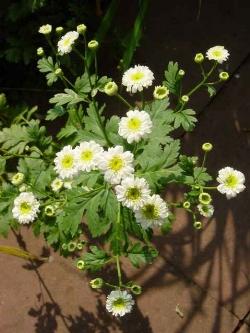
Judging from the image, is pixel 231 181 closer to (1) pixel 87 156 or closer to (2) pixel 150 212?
(2) pixel 150 212

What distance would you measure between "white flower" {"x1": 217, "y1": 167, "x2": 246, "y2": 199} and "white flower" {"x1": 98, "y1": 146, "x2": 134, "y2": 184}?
34 centimetres

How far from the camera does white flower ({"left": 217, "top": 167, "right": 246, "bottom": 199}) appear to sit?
5.39ft

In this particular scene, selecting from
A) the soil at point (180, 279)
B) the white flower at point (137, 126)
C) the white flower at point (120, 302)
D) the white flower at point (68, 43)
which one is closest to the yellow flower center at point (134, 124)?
the white flower at point (137, 126)

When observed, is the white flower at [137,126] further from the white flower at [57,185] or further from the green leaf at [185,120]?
the white flower at [57,185]

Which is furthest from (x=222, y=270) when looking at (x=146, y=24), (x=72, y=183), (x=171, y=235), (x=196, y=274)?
(x=146, y=24)

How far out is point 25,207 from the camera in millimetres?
1759

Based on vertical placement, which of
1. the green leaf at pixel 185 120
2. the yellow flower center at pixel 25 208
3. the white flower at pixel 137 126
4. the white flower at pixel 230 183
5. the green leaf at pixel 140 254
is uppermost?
the white flower at pixel 137 126

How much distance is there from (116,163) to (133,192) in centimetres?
11

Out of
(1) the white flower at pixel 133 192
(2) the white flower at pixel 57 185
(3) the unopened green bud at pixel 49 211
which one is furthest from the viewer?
(2) the white flower at pixel 57 185

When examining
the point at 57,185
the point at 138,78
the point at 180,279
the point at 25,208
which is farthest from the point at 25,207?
the point at 180,279

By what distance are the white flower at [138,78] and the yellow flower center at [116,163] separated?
31 centimetres

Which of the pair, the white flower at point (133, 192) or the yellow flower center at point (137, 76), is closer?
the white flower at point (133, 192)

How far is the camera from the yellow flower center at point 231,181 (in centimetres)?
165

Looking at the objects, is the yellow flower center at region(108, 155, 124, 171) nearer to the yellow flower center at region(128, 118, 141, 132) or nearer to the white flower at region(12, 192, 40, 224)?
the yellow flower center at region(128, 118, 141, 132)
